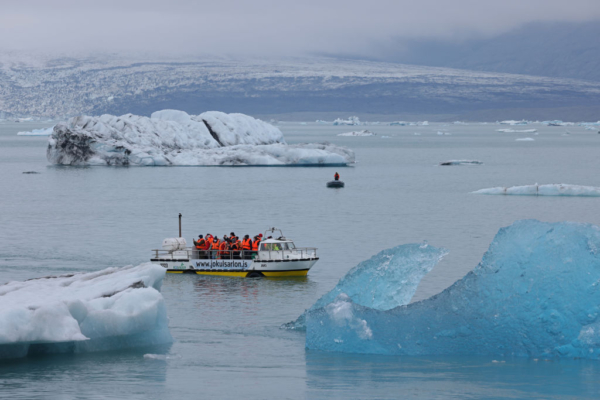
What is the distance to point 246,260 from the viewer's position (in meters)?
29.2

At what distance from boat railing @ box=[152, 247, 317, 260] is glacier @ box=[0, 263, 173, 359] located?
9.72 m

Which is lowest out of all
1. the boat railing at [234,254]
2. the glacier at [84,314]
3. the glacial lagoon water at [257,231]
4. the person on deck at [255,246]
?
the glacial lagoon water at [257,231]

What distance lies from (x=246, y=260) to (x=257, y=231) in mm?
12139

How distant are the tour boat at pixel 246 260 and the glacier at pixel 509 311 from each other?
11300mm

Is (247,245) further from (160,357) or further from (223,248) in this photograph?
(160,357)

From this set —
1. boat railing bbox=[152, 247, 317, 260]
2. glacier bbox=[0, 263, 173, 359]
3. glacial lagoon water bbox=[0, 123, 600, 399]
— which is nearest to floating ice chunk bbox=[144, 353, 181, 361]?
glacial lagoon water bbox=[0, 123, 600, 399]

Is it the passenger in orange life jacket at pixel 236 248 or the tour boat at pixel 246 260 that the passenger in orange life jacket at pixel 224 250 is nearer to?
the tour boat at pixel 246 260

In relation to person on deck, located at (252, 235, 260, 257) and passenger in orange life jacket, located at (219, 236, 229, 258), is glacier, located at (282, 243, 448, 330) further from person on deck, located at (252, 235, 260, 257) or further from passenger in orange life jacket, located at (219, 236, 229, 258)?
passenger in orange life jacket, located at (219, 236, 229, 258)

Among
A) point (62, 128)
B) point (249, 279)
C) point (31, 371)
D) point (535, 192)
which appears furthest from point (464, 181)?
point (31, 371)

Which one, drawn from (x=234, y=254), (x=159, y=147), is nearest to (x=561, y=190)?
(x=234, y=254)

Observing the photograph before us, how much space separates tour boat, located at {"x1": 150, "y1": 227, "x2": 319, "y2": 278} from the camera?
29.0 metres

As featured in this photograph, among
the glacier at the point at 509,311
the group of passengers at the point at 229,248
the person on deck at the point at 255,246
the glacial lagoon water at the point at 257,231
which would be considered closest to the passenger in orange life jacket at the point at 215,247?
the group of passengers at the point at 229,248

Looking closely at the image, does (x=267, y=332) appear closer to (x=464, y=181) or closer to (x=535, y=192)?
(x=535, y=192)

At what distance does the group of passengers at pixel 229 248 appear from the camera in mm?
29516
